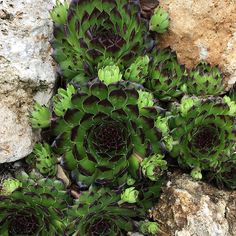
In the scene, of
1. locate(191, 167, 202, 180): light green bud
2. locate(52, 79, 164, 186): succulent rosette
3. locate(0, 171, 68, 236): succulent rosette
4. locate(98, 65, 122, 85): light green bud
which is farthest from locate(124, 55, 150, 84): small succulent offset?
locate(0, 171, 68, 236): succulent rosette

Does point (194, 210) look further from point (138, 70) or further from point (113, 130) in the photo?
point (138, 70)

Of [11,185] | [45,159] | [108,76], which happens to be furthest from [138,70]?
[11,185]

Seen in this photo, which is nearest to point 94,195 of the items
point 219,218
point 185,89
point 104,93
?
point 104,93

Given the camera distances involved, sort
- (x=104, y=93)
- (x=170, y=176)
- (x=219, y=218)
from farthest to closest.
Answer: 1. (x=170, y=176)
2. (x=219, y=218)
3. (x=104, y=93)

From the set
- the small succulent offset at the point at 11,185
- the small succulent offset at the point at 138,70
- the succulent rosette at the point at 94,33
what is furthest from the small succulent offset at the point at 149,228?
the succulent rosette at the point at 94,33

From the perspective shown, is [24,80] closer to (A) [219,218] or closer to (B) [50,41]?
(B) [50,41]

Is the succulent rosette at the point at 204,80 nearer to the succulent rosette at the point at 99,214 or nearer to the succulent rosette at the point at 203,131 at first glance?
the succulent rosette at the point at 203,131
